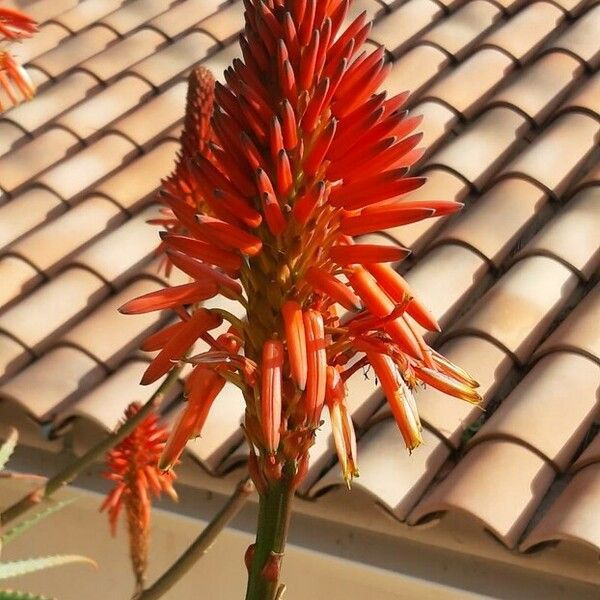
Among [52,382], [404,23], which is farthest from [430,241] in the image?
[404,23]

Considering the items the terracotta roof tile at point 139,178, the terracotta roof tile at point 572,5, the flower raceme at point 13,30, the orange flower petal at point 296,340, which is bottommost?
the orange flower petal at point 296,340

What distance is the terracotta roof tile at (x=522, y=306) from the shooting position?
7.16 feet

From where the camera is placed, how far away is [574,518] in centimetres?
171

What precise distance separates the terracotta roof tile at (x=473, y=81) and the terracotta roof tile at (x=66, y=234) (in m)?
0.97

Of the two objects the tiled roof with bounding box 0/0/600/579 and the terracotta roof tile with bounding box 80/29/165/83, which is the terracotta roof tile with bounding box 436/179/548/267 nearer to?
the tiled roof with bounding box 0/0/600/579

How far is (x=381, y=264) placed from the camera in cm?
94

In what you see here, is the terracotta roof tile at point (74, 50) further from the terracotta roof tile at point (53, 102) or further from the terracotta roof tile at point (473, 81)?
the terracotta roof tile at point (473, 81)

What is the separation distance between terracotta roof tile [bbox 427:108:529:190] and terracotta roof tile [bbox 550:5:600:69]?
367 millimetres

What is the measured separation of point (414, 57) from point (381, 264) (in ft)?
7.87

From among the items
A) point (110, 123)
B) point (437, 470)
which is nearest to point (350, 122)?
point (437, 470)

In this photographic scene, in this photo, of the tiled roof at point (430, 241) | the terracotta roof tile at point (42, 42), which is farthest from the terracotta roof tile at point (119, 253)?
the terracotta roof tile at point (42, 42)

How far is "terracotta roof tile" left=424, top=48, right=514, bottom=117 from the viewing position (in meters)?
3.02

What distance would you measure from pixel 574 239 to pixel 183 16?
6.07 feet

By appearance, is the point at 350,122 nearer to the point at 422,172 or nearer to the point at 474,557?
the point at 474,557
